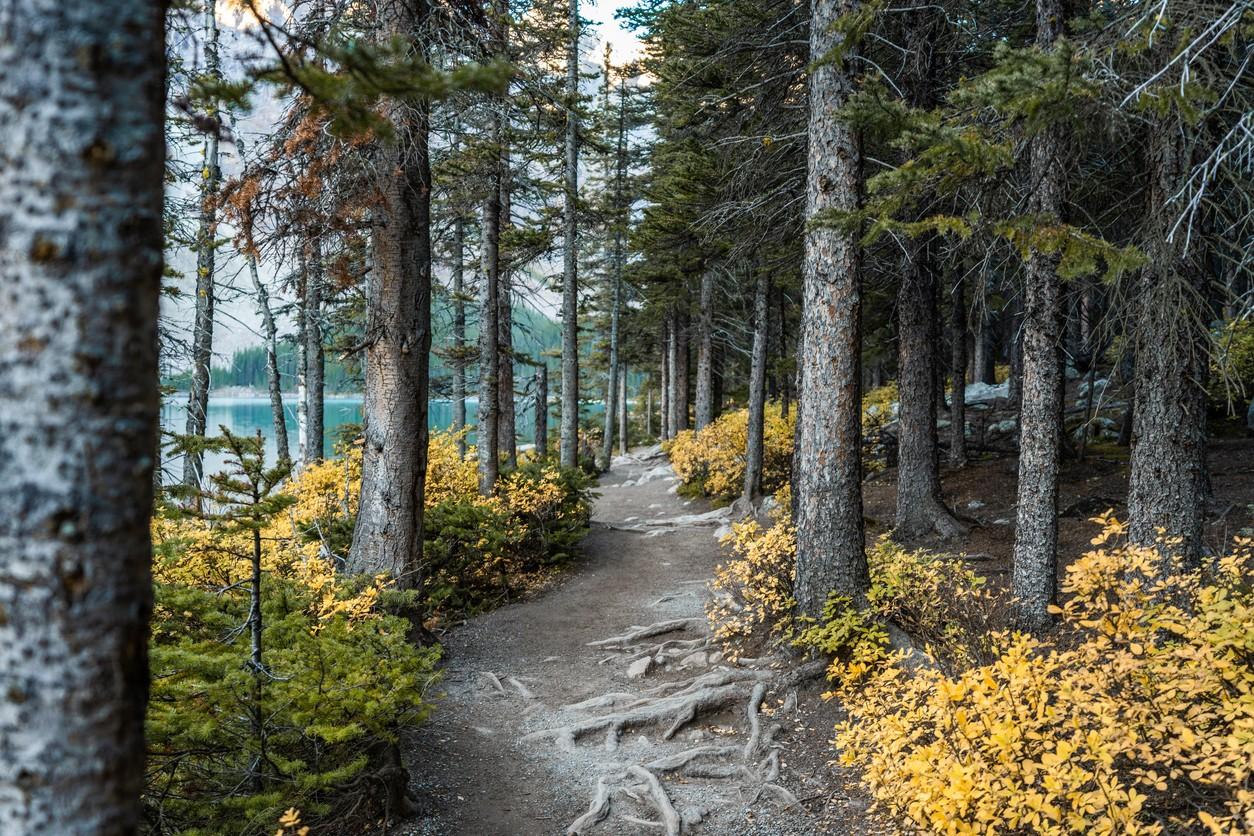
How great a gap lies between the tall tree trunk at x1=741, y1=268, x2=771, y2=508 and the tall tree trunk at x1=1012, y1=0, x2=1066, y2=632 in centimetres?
807

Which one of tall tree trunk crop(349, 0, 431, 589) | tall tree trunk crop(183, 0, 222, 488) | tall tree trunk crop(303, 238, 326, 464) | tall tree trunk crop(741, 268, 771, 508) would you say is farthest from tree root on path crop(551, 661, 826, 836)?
tall tree trunk crop(303, 238, 326, 464)

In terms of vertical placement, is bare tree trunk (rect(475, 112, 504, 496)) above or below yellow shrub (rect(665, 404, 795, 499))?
above

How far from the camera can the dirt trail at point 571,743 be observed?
493cm

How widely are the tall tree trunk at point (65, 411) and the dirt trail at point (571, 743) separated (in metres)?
3.82

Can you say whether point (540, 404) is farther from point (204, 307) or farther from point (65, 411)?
point (65, 411)

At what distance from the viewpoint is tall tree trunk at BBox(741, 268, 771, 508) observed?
48.2ft

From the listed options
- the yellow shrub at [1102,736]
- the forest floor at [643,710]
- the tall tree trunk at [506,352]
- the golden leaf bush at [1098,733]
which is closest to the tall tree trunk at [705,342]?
the tall tree trunk at [506,352]

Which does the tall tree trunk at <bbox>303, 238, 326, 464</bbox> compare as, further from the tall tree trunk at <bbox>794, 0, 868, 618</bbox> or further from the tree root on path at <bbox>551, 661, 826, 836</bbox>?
the tall tree trunk at <bbox>794, 0, 868, 618</bbox>

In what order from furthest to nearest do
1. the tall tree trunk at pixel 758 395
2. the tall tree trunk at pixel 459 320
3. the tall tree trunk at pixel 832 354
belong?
the tall tree trunk at pixel 459 320 → the tall tree trunk at pixel 758 395 → the tall tree trunk at pixel 832 354

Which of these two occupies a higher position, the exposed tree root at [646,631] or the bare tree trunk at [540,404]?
the bare tree trunk at [540,404]

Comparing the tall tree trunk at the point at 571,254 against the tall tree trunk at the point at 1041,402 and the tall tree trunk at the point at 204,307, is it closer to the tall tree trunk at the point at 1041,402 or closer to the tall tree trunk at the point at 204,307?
the tall tree trunk at the point at 204,307

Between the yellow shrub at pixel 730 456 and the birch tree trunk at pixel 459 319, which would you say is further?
the yellow shrub at pixel 730 456

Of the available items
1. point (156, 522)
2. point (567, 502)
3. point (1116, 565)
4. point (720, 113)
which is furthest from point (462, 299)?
point (1116, 565)

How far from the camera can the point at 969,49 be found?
10.2m
